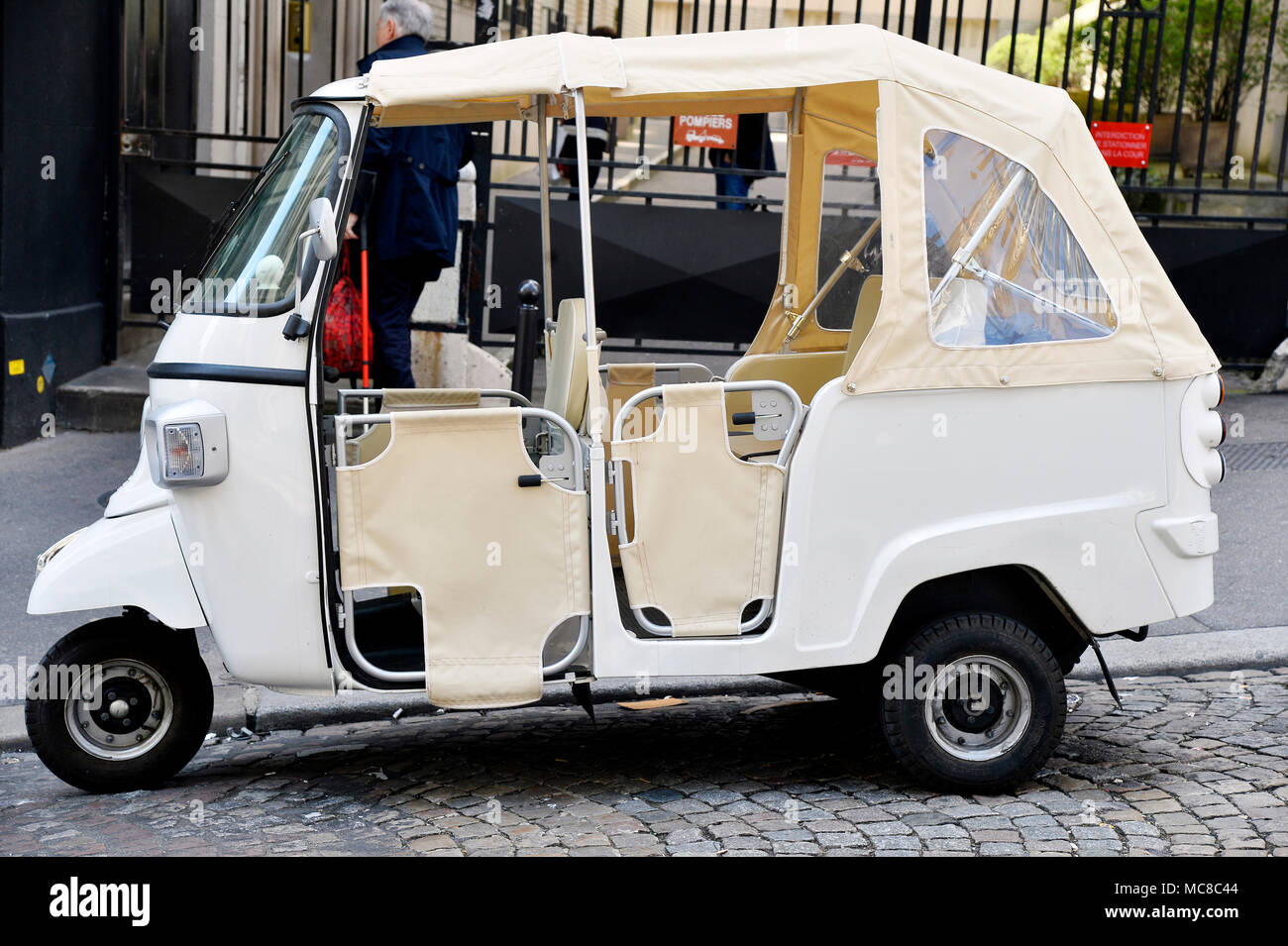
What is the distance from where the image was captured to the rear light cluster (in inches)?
181

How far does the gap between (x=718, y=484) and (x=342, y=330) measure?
3177mm

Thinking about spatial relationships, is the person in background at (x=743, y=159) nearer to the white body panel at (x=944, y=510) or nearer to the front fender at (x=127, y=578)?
the white body panel at (x=944, y=510)

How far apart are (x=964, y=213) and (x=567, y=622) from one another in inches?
70.9

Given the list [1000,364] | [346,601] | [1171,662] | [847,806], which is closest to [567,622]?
[346,601]

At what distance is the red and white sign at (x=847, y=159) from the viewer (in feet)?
18.7

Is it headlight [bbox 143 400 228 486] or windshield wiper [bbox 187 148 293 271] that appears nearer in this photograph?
headlight [bbox 143 400 228 486]

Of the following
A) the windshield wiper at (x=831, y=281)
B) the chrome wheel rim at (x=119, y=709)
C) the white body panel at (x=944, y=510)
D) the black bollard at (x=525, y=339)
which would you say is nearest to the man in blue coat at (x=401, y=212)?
the black bollard at (x=525, y=339)

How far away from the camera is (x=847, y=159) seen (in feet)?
19.6

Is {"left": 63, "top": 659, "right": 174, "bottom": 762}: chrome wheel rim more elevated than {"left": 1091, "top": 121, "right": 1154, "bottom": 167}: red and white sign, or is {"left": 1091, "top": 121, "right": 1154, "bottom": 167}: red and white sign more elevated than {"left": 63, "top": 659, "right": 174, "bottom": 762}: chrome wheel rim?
{"left": 1091, "top": 121, "right": 1154, "bottom": 167}: red and white sign

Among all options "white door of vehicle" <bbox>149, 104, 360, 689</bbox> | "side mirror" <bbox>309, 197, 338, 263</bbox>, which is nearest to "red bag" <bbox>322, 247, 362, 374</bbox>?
"white door of vehicle" <bbox>149, 104, 360, 689</bbox>

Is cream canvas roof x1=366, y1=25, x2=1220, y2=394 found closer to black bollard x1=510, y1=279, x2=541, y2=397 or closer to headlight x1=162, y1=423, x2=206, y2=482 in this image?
headlight x1=162, y1=423, x2=206, y2=482

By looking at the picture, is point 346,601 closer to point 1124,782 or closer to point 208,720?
point 208,720

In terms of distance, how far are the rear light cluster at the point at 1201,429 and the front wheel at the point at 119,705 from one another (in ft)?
10.5

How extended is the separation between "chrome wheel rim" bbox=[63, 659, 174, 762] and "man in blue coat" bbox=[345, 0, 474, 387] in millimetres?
3493
